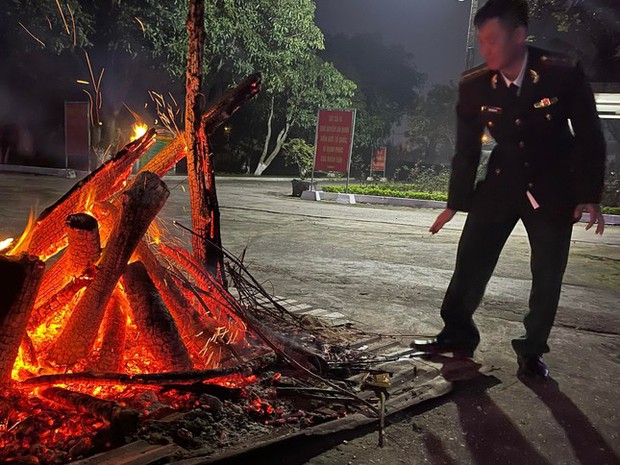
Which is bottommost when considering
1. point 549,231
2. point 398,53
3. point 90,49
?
point 549,231

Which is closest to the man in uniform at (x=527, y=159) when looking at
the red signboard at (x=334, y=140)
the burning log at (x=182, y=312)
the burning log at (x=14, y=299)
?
the burning log at (x=182, y=312)

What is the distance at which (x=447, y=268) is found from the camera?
696 centimetres

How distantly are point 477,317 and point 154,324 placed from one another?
10.4ft

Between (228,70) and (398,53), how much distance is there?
1953 centimetres

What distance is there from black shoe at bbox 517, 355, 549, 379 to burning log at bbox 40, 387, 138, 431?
2.39 metres

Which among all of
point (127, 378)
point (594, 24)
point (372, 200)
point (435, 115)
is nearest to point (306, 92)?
point (372, 200)

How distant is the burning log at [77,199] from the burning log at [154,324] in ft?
1.63

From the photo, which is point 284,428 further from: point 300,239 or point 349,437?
point 300,239

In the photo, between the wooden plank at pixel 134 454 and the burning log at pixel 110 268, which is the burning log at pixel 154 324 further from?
the wooden plank at pixel 134 454

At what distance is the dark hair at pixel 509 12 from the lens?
10.2 feet

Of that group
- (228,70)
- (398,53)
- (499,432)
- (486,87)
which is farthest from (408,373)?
(398,53)

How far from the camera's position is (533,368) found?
3.22 m

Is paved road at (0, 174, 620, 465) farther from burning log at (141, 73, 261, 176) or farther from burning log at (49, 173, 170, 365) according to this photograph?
burning log at (141, 73, 261, 176)

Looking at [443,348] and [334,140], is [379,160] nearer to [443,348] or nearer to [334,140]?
[334,140]
